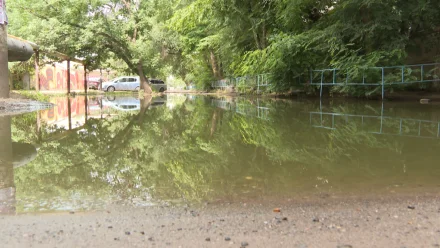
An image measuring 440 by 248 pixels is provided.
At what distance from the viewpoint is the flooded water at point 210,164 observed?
348 centimetres

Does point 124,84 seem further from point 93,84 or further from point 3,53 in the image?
point 3,53

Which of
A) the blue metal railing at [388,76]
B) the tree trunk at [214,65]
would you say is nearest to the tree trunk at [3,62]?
the blue metal railing at [388,76]

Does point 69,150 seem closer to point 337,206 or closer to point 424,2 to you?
point 337,206

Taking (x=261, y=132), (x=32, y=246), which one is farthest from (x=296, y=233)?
(x=261, y=132)

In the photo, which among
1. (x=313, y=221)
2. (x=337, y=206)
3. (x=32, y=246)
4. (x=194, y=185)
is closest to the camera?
(x=32, y=246)

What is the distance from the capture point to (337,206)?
311cm

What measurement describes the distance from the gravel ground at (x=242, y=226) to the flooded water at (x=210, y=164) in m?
0.27

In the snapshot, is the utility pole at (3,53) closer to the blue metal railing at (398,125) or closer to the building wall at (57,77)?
the blue metal railing at (398,125)

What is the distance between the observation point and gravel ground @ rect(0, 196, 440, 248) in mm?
2424

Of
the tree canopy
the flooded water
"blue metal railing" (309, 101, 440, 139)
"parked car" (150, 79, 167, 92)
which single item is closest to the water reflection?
the flooded water

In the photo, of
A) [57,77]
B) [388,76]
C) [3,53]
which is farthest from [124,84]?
[388,76]

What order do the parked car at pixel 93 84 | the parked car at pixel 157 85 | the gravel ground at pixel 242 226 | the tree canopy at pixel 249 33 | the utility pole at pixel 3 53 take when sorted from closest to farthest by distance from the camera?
the gravel ground at pixel 242 226 → the utility pole at pixel 3 53 → the tree canopy at pixel 249 33 → the parked car at pixel 157 85 → the parked car at pixel 93 84

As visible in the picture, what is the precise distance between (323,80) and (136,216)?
16.2m

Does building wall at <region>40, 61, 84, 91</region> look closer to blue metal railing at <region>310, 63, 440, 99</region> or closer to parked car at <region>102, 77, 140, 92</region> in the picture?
parked car at <region>102, 77, 140, 92</region>
